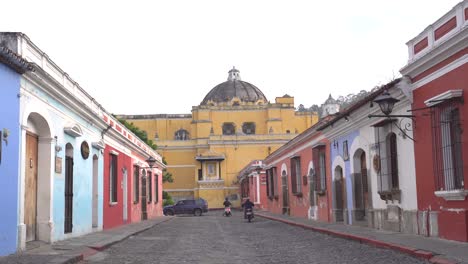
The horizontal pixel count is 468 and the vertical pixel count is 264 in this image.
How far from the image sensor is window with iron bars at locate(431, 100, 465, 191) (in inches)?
426

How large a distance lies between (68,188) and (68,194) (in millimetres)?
161

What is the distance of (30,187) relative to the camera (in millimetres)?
12953

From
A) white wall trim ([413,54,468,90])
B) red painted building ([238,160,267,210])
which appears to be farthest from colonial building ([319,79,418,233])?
red painted building ([238,160,267,210])

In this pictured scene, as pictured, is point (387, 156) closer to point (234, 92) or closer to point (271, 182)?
point (271, 182)

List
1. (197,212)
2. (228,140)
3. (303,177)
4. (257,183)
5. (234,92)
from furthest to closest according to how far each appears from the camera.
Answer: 1. (234,92)
2. (228,140)
3. (257,183)
4. (197,212)
5. (303,177)

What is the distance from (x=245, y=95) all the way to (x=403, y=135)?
180ft

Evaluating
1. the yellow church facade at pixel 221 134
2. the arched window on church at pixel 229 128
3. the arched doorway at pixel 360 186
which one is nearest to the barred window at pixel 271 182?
the arched doorway at pixel 360 186

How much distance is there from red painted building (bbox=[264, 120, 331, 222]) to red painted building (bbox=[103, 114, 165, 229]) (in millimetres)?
7410

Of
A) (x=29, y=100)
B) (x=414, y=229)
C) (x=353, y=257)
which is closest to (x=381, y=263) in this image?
(x=353, y=257)

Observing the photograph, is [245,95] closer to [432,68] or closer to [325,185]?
[325,185]

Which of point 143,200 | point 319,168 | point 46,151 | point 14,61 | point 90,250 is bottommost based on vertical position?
point 90,250

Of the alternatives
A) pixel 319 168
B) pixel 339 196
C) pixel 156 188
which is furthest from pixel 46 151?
pixel 156 188

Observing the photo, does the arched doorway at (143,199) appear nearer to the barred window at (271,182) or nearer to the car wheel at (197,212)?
the barred window at (271,182)

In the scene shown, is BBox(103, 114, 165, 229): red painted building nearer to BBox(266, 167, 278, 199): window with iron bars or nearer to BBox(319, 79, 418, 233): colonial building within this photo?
BBox(266, 167, 278, 199): window with iron bars
